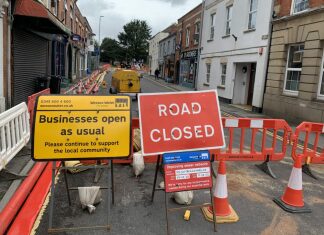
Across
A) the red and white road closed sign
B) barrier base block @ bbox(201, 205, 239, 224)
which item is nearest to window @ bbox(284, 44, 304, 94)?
the red and white road closed sign

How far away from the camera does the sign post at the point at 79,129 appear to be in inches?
143

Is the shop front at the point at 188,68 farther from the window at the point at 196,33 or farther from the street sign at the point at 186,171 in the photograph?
the street sign at the point at 186,171

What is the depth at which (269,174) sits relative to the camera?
598 cm

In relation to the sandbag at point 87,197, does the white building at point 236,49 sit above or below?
above

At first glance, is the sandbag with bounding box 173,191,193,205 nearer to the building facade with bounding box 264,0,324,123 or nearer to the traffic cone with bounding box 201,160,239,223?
the traffic cone with bounding box 201,160,239,223

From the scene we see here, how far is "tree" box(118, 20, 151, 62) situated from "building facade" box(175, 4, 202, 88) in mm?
63113

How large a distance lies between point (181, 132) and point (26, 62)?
441 inches

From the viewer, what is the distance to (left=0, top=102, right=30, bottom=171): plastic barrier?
16.9 feet

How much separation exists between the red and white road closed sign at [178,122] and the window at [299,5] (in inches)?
408

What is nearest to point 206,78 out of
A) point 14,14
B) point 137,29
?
point 14,14

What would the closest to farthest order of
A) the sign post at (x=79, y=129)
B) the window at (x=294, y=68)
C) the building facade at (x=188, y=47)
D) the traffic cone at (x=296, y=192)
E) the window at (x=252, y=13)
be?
the sign post at (x=79, y=129)
the traffic cone at (x=296, y=192)
the window at (x=294, y=68)
the window at (x=252, y=13)
the building facade at (x=188, y=47)

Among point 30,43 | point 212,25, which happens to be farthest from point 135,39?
point 30,43

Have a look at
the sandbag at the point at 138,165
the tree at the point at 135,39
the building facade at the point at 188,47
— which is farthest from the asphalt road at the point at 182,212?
the tree at the point at 135,39

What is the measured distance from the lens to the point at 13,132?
5.77 m
